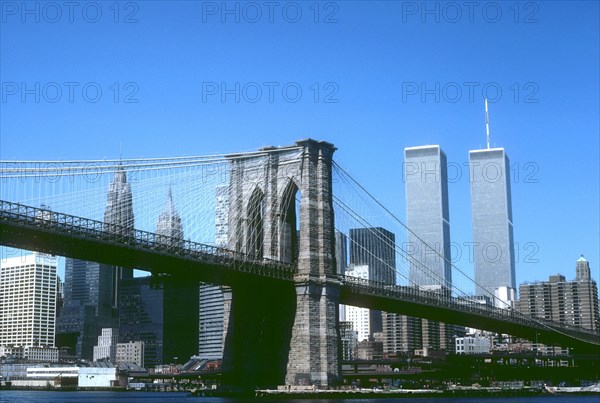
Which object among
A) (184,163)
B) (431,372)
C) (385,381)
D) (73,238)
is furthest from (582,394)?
(73,238)

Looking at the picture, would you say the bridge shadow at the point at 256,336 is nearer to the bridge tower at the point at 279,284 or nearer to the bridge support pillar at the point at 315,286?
the bridge tower at the point at 279,284

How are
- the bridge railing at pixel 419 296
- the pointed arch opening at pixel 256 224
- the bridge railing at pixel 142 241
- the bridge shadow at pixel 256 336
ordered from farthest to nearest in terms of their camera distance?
1. the bridge railing at pixel 419 296
2. the pointed arch opening at pixel 256 224
3. the bridge shadow at pixel 256 336
4. the bridge railing at pixel 142 241

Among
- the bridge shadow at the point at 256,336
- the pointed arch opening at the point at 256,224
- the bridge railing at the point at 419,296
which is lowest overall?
the bridge shadow at the point at 256,336

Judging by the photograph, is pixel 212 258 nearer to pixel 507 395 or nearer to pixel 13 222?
pixel 13 222

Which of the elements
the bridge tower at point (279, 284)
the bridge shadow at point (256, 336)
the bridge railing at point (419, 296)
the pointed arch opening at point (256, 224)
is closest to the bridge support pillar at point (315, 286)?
the bridge tower at point (279, 284)

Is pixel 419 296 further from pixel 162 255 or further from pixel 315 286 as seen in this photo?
pixel 162 255
